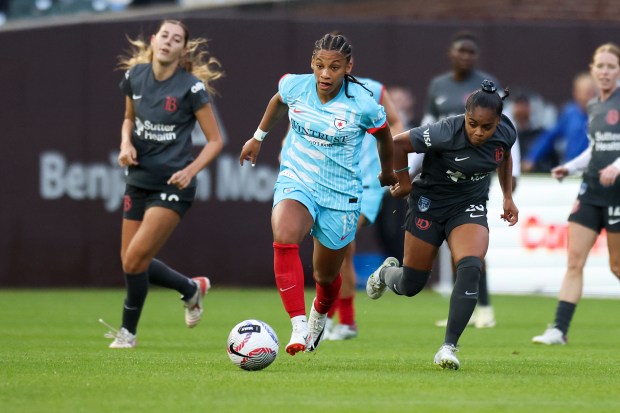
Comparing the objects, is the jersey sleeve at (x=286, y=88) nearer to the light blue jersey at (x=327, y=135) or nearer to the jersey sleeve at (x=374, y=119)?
the light blue jersey at (x=327, y=135)

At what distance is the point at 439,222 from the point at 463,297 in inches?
26.2

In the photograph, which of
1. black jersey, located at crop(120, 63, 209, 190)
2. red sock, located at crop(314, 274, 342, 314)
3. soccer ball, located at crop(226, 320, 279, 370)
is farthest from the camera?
black jersey, located at crop(120, 63, 209, 190)

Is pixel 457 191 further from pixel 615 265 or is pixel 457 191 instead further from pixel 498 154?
pixel 615 265

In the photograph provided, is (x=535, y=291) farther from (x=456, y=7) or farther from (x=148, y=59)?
(x=148, y=59)

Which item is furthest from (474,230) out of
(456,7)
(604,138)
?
(456,7)

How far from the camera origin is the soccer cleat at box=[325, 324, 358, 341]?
10898 millimetres

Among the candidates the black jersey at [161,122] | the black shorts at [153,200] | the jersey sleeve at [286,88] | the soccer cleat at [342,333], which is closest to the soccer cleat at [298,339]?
the jersey sleeve at [286,88]

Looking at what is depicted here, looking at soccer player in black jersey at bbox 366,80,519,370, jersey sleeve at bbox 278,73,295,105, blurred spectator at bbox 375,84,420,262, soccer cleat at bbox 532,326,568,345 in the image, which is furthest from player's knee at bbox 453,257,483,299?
blurred spectator at bbox 375,84,420,262

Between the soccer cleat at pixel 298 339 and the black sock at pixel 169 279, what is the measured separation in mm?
2412

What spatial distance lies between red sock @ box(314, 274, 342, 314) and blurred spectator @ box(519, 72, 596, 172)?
21.7 feet

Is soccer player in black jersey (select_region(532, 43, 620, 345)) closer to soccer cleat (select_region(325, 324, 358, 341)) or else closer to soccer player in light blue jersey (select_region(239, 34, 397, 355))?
soccer cleat (select_region(325, 324, 358, 341))

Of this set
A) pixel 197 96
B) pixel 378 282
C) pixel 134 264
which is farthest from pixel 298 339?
pixel 197 96

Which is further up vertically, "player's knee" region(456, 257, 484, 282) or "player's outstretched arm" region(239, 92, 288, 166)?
"player's outstretched arm" region(239, 92, 288, 166)

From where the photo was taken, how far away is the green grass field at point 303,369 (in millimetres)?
6484
